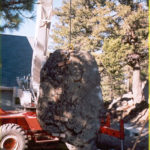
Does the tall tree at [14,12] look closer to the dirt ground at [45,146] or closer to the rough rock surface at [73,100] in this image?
the rough rock surface at [73,100]

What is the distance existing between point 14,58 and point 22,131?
6496 millimetres

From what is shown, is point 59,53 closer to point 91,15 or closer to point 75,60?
point 75,60

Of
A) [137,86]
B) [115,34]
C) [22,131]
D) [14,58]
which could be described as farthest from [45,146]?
[115,34]

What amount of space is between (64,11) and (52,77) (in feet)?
40.8

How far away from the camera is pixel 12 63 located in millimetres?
9945

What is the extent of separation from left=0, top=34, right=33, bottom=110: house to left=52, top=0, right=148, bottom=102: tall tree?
3133 mm

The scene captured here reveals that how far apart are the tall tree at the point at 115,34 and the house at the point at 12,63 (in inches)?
123

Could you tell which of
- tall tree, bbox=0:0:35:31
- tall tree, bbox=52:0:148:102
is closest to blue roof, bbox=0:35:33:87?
tall tree, bbox=52:0:148:102

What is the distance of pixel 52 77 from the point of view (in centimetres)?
404

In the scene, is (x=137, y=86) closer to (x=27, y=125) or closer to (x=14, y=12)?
(x=27, y=125)

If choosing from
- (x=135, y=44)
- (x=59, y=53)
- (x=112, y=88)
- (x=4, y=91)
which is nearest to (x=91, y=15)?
(x=135, y=44)

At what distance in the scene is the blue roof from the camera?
9020 millimetres

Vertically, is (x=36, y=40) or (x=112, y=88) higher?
(x=36, y=40)

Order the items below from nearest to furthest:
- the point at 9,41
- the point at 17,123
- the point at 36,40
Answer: the point at 17,123 < the point at 36,40 < the point at 9,41
